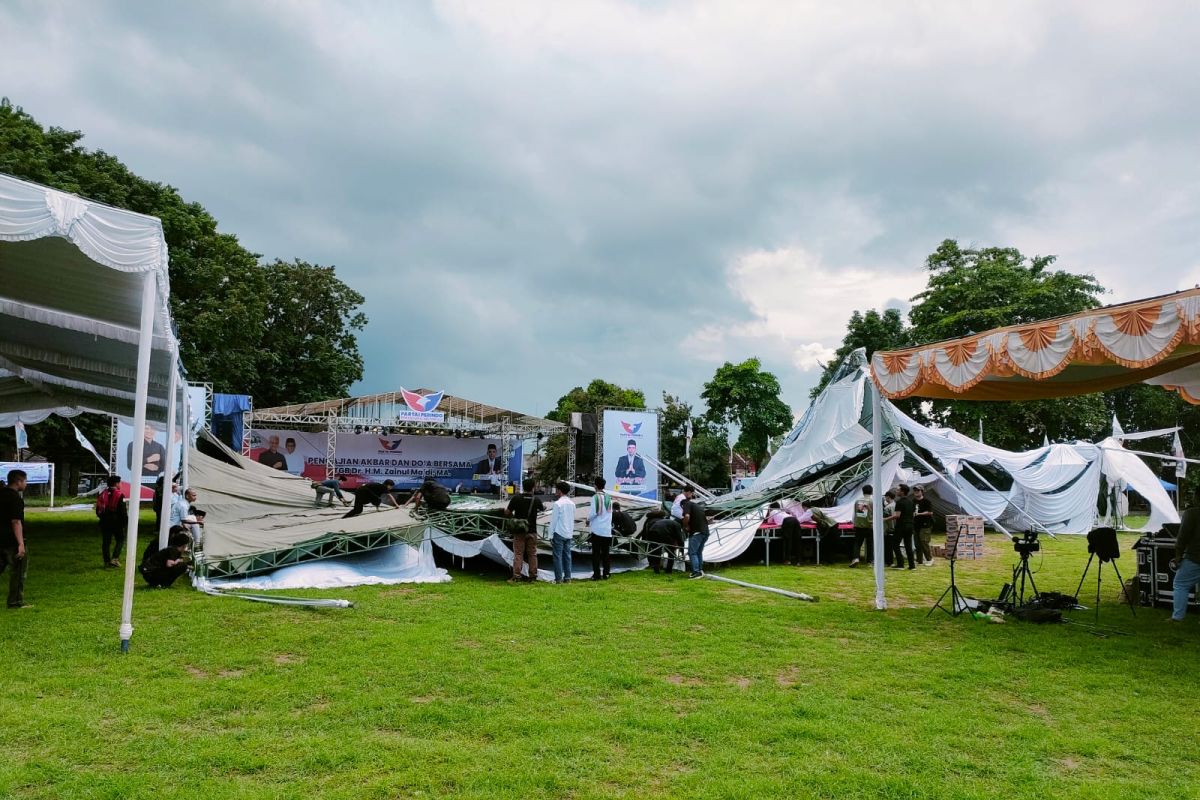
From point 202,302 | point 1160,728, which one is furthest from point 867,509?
point 202,302

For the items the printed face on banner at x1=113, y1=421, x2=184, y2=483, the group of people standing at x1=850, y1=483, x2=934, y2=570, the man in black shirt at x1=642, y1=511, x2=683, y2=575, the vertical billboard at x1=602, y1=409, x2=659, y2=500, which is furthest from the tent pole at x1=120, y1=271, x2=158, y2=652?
the vertical billboard at x1=602, y1=409, x2=659, y2=500

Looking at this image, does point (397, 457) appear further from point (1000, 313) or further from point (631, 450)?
point (1000, 313)

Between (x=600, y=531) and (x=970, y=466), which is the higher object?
(x=970, y=466)

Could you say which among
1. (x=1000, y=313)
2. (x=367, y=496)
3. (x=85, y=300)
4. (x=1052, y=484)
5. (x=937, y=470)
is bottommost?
(x=367, y=496)

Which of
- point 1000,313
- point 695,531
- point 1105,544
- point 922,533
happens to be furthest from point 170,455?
point 1000,313

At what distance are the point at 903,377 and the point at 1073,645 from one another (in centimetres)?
315

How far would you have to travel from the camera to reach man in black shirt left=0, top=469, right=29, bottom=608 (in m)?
7.32

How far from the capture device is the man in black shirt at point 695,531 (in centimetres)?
1103

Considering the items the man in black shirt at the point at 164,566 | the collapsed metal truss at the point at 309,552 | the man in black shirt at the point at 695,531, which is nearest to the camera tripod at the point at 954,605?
the man in black shirt at the point at 695,531

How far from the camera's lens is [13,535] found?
7.41 m

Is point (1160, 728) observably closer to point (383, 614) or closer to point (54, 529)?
point (383, 614)

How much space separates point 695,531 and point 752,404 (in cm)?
2774

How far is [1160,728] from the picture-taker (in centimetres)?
465

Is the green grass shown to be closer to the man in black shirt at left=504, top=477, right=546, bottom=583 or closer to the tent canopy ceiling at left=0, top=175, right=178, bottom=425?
the man in black shirt at left=504, top=477, right=546, bottom=583
